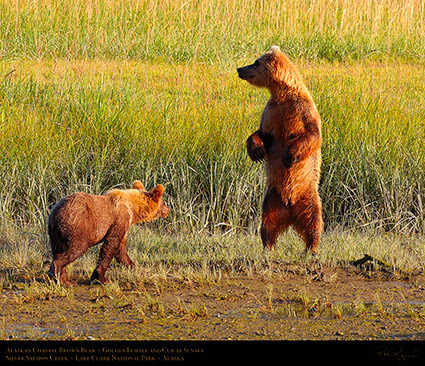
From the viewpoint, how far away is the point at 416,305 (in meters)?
5.35

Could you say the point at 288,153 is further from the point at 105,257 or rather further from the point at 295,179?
the point at 105,257

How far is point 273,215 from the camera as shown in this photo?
6430mm

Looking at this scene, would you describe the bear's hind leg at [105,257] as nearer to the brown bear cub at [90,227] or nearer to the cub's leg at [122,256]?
the brown bear cub at [90,227]

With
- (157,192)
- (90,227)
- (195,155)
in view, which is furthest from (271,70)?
(90,227)

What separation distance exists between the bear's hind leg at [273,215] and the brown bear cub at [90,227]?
113cm

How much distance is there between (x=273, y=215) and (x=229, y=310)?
145cm

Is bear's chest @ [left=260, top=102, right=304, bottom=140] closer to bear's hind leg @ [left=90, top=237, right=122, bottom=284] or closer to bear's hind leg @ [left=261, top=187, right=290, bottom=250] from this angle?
bear's hind leg @ [left=261, top=187, right=290, bottom=250]

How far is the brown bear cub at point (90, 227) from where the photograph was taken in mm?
5453

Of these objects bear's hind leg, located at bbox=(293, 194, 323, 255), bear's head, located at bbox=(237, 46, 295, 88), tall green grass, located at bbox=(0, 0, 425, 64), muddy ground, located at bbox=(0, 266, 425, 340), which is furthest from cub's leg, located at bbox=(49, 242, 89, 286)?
tall green grass, located at bbox=(0, 0, 425, 64)

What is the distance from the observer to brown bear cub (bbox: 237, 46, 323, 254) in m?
6.28

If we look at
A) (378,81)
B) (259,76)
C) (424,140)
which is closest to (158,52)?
(378,81)

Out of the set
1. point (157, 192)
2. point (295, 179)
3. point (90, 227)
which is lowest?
point (90, 227)

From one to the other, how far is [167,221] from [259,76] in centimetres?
209

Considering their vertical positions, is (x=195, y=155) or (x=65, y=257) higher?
(x=195, y=155)
